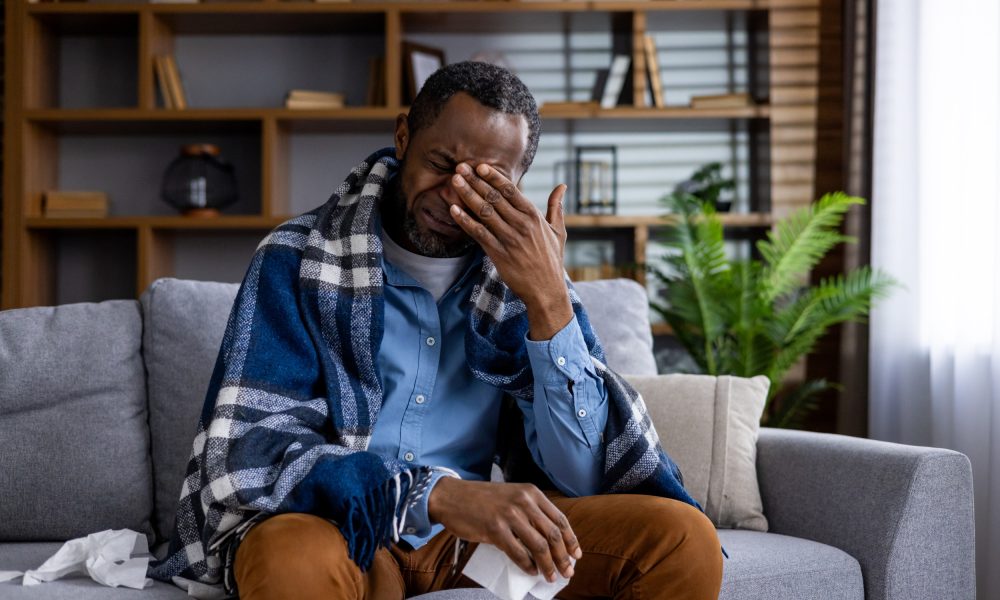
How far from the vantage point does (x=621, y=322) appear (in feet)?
6.88

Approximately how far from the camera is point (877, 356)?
3146mm

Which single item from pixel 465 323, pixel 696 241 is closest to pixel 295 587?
pixel 465 323

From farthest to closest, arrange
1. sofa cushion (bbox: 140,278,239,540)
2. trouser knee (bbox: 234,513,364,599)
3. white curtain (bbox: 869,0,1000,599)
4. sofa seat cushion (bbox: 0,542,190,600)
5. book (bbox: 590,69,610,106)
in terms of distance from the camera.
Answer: book (bbox: 590,69,610,106) < white curtain (bbox: 869,0,1000,599) < sofa cushion (bbox: 140,278,239,540) < sofa seat cushion (bbox: 0,542,190,600) < trouser knee (bbox: 234,513,364,599)

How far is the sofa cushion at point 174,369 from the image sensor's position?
178 centimetres

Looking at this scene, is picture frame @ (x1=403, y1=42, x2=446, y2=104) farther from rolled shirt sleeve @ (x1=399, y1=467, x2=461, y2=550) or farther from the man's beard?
rolled shirt sleeve @ (x1=399, y1=467, x2=461, y2=550)

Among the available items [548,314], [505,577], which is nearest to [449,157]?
[548,314]

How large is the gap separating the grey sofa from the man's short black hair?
0.60 meters

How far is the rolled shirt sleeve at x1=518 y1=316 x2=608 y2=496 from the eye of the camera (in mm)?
1393

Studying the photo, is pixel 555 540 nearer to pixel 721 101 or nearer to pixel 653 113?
pixel 653 113

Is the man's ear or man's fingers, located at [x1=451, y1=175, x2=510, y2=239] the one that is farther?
the man's ear

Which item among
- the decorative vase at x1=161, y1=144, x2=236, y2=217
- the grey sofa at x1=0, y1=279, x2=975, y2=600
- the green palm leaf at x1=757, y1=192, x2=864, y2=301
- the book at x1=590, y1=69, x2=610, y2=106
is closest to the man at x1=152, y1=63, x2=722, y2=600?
the grey sofa at x1=0, y1=279, x2=975, y2=600

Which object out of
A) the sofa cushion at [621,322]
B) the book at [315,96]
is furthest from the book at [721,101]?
the sofa cushion at [621,322]

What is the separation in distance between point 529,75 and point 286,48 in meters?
0.95

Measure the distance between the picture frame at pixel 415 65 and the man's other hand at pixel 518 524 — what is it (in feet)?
8.28
